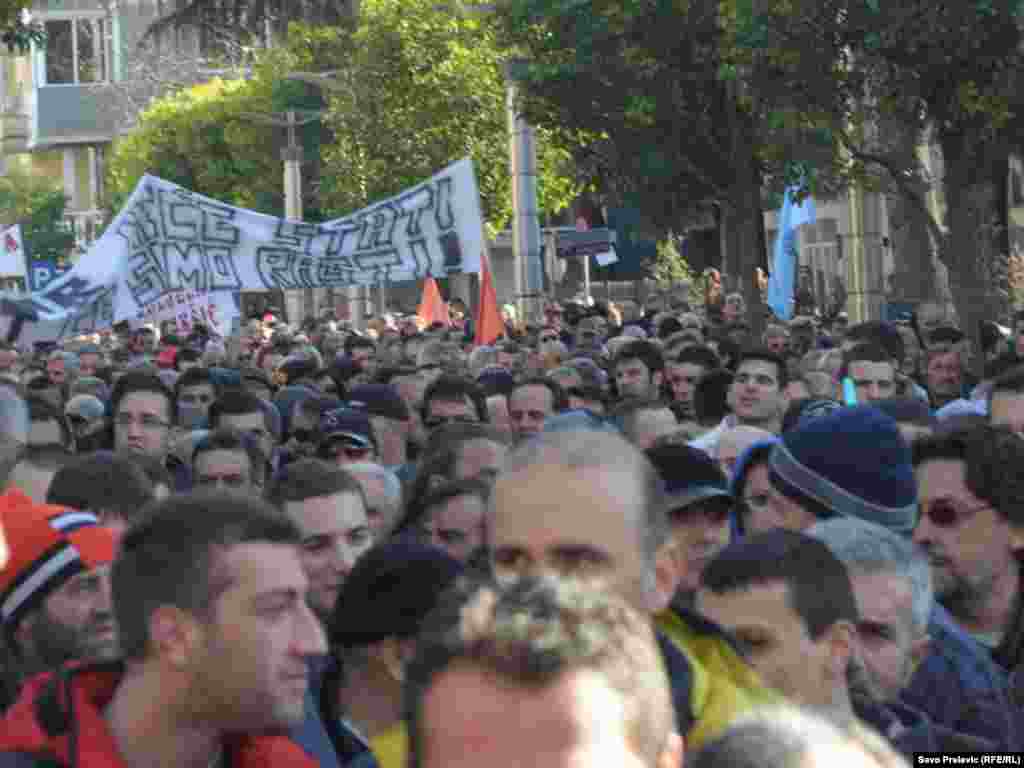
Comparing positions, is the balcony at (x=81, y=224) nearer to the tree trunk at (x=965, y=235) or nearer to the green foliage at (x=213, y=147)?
the green foliage at (x=213, y=147)

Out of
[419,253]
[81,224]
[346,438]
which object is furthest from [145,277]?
[81,224]

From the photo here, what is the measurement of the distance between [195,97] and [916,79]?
48922 mm

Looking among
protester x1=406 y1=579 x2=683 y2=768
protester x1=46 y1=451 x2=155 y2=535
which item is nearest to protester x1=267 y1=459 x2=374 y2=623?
protester x1=46 y1=451 x2=155 y2=535

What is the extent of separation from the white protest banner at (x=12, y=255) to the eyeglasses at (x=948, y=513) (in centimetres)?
3271

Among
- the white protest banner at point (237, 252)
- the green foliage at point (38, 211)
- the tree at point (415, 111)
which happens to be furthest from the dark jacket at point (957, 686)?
the green foliage at point (38, 211)

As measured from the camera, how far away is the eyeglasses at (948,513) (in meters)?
5.84

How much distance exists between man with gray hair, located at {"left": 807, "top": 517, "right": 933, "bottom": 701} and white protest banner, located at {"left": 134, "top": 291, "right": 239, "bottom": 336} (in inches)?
608

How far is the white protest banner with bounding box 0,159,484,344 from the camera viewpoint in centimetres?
1972

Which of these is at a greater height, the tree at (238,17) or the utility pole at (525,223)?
the tree at (238,17)

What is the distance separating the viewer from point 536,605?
8.11ft

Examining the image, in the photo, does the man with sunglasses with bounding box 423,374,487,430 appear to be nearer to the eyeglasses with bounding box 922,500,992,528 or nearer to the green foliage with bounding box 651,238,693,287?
the eyeglasses with bounding box 922,500,992,528

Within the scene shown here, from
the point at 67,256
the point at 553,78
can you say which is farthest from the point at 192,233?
the point at 67,256

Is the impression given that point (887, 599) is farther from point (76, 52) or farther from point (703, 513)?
point (76, 52)

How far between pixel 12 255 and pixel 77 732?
3556 centimetres
